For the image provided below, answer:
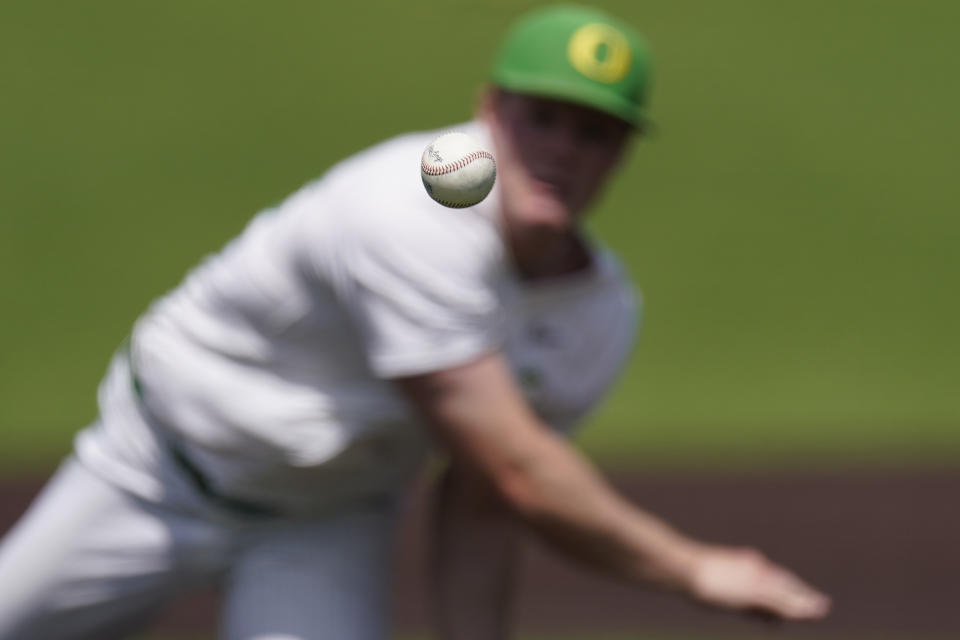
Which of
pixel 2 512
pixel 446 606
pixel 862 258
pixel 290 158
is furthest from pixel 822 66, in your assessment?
pixel 446 606

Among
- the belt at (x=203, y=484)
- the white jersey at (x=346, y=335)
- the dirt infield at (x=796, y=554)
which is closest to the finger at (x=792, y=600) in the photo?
the white jersey at (x=346, y=335)

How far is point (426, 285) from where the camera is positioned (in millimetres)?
2197

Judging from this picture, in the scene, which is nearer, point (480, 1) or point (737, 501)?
point (737, 501)

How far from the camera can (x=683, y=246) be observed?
7488 millimetres

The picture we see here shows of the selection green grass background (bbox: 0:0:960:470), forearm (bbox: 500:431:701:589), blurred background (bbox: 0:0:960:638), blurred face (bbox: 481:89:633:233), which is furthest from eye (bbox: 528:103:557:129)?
green grass background (bbox: 0:0:960:470)

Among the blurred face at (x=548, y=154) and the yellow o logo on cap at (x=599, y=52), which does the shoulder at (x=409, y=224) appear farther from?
the yellow o logo on cap at (x=599, y=52)

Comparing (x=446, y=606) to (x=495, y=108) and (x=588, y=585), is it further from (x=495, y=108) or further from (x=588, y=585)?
(x=588, y=585)

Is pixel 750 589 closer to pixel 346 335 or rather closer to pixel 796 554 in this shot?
pixel 346 335

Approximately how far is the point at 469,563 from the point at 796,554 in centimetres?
257

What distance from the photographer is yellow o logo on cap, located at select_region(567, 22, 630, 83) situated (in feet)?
7.53

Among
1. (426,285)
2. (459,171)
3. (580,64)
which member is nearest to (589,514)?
(426,285)

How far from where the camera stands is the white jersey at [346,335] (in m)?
2.21

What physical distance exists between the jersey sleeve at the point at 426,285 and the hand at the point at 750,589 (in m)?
0.49

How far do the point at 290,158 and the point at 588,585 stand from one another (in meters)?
3.90
